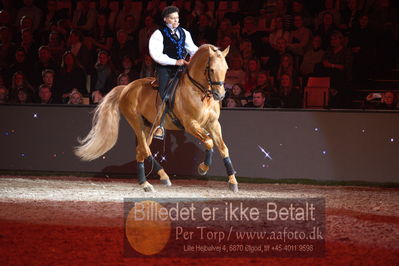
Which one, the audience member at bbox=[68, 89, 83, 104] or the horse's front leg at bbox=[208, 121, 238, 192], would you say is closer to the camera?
the horse's front leg at bbox=[208, 121, 238, 192]

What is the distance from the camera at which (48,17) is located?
1523cm

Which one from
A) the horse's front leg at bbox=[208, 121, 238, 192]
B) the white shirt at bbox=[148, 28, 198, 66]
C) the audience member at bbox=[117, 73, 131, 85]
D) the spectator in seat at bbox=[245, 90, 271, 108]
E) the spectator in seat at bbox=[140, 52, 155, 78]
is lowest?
the horse's front leg at bbox=[208, 121, 238, 192]

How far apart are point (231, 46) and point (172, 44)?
318 cm

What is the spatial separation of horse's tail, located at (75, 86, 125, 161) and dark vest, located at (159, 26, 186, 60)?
160cm

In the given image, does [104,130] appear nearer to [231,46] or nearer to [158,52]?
[158,52]

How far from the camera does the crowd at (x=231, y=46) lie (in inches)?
491

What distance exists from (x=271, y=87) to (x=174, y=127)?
2.43m

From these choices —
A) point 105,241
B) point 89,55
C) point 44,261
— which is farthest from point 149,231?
point 89,55

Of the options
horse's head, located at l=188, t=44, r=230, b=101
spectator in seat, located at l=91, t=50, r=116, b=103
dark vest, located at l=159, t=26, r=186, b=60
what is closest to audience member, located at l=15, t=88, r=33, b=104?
spectator in seat, located at l=91, t=50, r=116, b=103

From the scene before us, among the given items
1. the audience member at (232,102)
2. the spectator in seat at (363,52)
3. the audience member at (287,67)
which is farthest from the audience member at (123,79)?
the spectator in seat at (363,52)

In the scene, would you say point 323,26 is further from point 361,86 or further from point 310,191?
point 310,191

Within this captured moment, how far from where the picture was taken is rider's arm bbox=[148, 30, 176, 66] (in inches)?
397

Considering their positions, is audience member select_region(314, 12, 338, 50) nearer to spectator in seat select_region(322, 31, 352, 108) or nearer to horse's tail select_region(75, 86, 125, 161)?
spectator in seat select_region(322, 31, 352, 108)

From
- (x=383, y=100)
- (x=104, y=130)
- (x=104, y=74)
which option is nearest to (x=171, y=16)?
(x=104, y=130)
